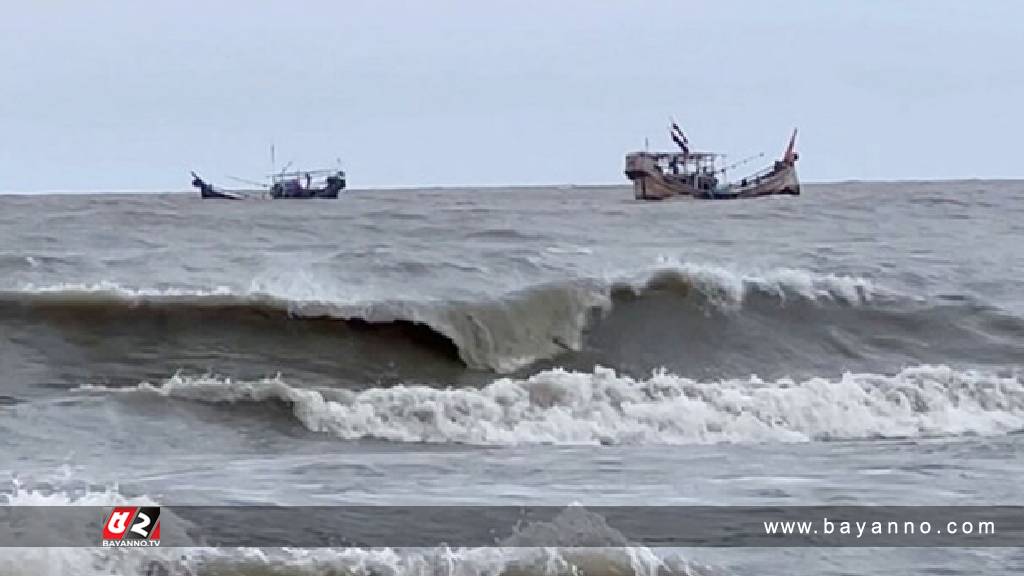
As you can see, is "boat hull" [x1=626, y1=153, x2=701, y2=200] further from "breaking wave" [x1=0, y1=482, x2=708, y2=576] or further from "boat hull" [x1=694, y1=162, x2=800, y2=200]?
"breaking wave" [x1=0, y1=482, x2=708, y2=576]

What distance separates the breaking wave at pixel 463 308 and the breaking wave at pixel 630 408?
1567mm

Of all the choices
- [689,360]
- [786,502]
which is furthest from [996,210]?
[786,502]

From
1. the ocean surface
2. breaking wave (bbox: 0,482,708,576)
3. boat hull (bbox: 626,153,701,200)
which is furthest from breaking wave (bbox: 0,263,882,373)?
boat hull (bbox: 626,153,701,200)

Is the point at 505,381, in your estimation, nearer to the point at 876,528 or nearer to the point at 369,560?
the point at 876,528

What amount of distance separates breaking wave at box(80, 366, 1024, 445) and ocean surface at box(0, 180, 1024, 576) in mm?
35

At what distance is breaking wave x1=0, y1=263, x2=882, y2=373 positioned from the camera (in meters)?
16.2

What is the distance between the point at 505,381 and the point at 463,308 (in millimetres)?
3407

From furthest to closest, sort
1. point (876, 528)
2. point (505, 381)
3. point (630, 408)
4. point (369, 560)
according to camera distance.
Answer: point (505, 381) → point (630, 408) → point (876, 528) → point (369, 560)

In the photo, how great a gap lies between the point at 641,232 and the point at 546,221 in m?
2.76

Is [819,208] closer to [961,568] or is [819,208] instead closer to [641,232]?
[641,232]

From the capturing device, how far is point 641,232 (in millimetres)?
28484

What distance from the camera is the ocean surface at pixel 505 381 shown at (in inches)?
338

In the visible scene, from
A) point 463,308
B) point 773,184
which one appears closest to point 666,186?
point 773,184

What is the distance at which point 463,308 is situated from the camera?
56.3 feet
